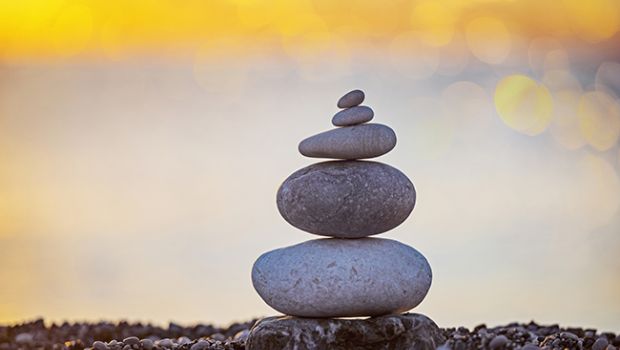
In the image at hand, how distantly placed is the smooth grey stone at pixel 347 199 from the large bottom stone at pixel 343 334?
3.29 ft

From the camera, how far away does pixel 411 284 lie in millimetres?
11477

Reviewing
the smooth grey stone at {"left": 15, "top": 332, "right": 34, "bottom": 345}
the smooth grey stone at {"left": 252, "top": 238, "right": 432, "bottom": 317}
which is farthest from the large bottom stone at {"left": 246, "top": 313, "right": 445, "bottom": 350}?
the smooth grey stone at {"left": 15, "top": 332, "right": 34, "bottom": 345}

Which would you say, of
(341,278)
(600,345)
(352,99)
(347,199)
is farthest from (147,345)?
(600,345)

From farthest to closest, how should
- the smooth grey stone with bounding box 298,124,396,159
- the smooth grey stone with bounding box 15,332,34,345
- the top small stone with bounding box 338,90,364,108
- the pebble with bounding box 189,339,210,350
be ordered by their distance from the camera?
the smooth grey stone with bounding box 15,332,34,345, the pebble with bounding box 189,339,210,350, the top small stone with bounding box 338,90,364,108, the smooth grey stone with bounding box 298,124,396,159

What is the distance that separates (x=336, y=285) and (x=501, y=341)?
1836 millimetres

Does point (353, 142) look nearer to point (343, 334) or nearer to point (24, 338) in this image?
point (343, 334)

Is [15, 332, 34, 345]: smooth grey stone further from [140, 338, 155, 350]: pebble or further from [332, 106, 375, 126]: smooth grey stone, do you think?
[332, 106, 375, 126]: smooth grey stone

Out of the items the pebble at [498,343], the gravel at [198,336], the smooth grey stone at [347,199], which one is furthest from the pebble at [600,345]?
the smooth grey stone at [347,199]

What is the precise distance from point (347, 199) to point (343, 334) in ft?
4.69

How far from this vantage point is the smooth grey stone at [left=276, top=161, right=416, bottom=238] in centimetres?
1138

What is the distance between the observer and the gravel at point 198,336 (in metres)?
12.0

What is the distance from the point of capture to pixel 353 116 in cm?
1167

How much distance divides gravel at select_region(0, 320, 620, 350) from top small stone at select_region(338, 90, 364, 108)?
2.83m

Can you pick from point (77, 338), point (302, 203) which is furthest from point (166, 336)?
point (302, 203)
